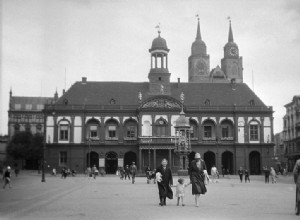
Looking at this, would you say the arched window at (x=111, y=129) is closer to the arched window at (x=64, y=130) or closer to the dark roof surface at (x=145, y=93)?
the dark roof surface at (x=145, y=93)

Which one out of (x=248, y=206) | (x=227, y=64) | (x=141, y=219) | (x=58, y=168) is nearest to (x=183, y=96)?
(x=58, y=168)

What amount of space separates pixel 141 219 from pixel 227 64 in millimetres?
150078

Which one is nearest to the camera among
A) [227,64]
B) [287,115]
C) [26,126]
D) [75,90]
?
[75,90]

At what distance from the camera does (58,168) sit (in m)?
75.1

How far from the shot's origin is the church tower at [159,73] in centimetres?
7950

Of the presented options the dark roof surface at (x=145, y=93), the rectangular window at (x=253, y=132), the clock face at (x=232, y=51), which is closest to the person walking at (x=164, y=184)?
the dark roof surface at (x=145, y=93)

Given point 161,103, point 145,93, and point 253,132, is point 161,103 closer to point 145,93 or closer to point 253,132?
point 145,93

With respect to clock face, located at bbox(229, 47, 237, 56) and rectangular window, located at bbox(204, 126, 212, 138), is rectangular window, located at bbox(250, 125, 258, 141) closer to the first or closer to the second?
rectangular window, located at bbox(204, 126, 212, 138)

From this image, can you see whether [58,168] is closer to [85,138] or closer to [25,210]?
[85,138]

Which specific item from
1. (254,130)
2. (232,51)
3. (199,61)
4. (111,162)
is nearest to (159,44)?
(111,162)

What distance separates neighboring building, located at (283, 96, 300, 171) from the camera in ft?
322

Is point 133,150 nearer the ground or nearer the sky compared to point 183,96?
nearer the ground

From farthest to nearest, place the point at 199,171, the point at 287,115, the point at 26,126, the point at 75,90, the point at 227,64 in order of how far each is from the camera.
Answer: the point at 227,64
the point at 26,126
the point at 287,115
the point at 75,90
the point at 199,171

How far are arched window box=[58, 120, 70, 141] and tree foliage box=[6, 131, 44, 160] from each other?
76.3 ft
